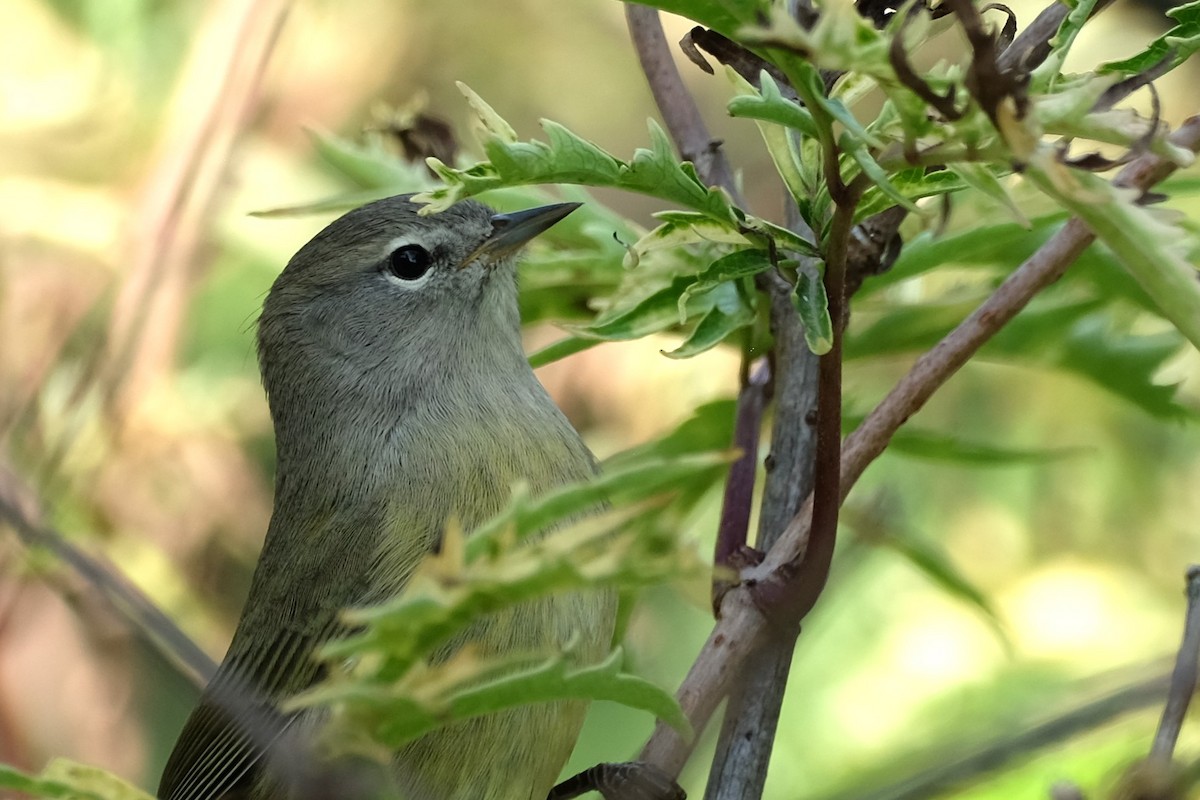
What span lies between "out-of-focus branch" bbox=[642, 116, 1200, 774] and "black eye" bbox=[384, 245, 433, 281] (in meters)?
1.37

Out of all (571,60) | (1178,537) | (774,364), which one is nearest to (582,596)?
(774,364)

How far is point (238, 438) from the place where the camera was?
386 centimetres

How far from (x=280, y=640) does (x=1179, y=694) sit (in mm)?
1662

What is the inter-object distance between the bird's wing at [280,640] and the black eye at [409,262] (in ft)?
1.97

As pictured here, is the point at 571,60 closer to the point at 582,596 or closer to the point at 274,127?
the point at 274,127

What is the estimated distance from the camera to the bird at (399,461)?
1.98m

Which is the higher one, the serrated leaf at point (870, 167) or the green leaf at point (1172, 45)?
the green leaf at point (1172, 45)

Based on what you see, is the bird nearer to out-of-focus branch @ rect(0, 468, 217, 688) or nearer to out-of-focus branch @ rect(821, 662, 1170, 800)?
out-of-focus branch @ rect(821, 662, 1170, 800)

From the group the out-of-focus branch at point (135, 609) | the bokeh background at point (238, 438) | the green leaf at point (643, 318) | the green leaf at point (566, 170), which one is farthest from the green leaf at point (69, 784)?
the bokeh background at point (238, 438)

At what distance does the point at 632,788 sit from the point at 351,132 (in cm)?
315

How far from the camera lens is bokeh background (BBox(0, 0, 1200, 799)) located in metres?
3.32

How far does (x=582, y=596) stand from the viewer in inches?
80.0

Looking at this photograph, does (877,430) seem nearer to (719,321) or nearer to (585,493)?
Result: (719,321)

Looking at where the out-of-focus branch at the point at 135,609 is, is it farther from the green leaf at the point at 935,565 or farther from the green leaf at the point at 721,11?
the green leaf at the point at 935,565
